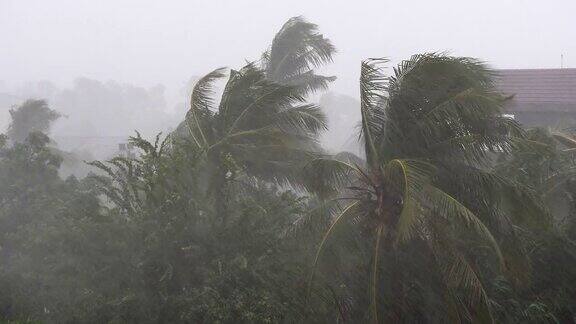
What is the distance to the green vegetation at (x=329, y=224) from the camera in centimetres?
673

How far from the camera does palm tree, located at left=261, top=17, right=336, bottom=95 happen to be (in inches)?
579

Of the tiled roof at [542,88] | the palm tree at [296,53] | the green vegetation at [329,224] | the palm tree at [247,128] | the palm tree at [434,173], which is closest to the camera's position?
the palm tree at [434,173]

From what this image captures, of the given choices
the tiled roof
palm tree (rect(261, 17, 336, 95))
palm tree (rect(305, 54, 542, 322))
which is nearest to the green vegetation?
palm tree (rect(305, 54, 542, 322))

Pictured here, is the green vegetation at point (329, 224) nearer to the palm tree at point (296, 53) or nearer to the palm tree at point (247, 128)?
the palm tree at point (247, 128)

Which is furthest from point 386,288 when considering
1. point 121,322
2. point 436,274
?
point 121,322

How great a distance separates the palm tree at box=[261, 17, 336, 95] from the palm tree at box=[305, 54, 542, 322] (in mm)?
7703

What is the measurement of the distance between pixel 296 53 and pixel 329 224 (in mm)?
8560

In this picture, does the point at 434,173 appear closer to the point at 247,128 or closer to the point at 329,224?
the point at 329,224

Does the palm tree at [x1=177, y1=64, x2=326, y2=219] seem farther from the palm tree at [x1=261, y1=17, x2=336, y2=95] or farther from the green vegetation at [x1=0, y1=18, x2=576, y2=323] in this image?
the palm tree at [x1=261, y1=17, x2=336, y2=95]

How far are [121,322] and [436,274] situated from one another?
5.05m

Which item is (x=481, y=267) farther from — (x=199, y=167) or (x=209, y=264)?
(x=199, y=167)

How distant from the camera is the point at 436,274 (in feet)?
23.1

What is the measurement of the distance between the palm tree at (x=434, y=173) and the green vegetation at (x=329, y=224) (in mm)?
22

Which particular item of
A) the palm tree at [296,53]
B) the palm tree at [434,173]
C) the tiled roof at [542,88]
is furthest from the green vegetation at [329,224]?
the tiled roof at [542,88]
